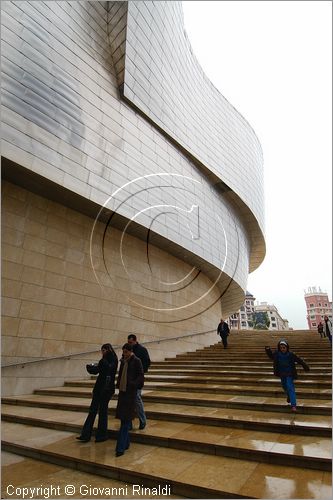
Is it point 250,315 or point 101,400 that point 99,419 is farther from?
point 250,315

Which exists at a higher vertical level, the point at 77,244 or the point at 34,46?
the point at 34,46

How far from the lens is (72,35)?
11164 mm

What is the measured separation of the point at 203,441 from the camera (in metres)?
4.39

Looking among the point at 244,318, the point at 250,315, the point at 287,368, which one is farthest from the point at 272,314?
the point at 287,368

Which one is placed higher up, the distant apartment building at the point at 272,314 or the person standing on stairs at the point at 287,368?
the distant apartment building at the point at 272,314

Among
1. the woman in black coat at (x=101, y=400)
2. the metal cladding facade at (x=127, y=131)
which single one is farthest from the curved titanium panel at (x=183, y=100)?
the woman in black coat at (x=101, y=400)

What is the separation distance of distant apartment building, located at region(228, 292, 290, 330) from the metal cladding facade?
7273 centimetres

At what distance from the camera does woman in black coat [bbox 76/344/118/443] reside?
189 inches

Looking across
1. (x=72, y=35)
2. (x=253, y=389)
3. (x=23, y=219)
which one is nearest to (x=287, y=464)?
(x=253, y=389)

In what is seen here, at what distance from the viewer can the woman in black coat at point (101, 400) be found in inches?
189

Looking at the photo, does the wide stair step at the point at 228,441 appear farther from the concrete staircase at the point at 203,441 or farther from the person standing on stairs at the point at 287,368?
the person standing on stairs at the point at 287,368

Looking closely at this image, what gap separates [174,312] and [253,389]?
855 centimetres

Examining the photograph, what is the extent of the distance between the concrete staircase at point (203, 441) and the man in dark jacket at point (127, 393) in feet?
0.68

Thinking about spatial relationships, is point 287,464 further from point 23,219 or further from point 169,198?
point 169,198
